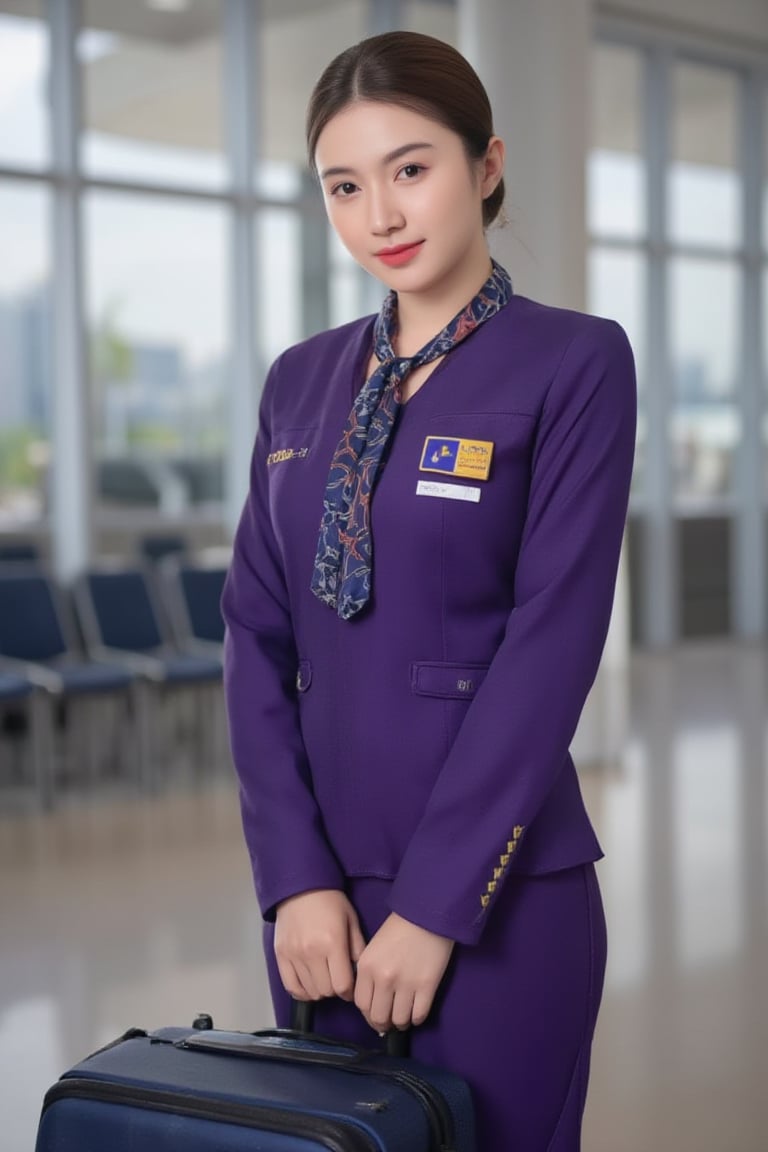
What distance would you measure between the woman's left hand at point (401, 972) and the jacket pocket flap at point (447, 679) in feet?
0.73

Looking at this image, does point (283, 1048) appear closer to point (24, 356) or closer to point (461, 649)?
point (461, 649)

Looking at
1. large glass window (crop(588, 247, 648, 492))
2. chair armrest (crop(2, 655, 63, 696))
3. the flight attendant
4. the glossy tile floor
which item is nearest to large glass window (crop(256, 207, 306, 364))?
large glass window (crop(588, 247, 648, 492))

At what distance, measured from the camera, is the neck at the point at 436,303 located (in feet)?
4.91

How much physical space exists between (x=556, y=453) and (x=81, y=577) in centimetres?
608

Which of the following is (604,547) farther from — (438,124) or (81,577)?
(81,577)

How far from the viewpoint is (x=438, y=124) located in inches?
55.8

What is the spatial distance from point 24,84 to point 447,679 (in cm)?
786

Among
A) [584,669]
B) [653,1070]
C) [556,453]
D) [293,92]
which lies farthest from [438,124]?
[293,92]

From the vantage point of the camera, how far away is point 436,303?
1.51 metres

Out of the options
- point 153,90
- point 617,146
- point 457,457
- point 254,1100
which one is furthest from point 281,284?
point 254,1100

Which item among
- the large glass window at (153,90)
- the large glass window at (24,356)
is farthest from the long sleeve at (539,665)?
the large glass window at (153,90)

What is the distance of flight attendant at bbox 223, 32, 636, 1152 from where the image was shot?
1.38 metres

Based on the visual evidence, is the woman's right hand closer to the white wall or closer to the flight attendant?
the flight attendant

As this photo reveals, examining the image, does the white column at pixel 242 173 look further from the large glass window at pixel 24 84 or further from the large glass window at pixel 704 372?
the large glass window at pixel 704 372
